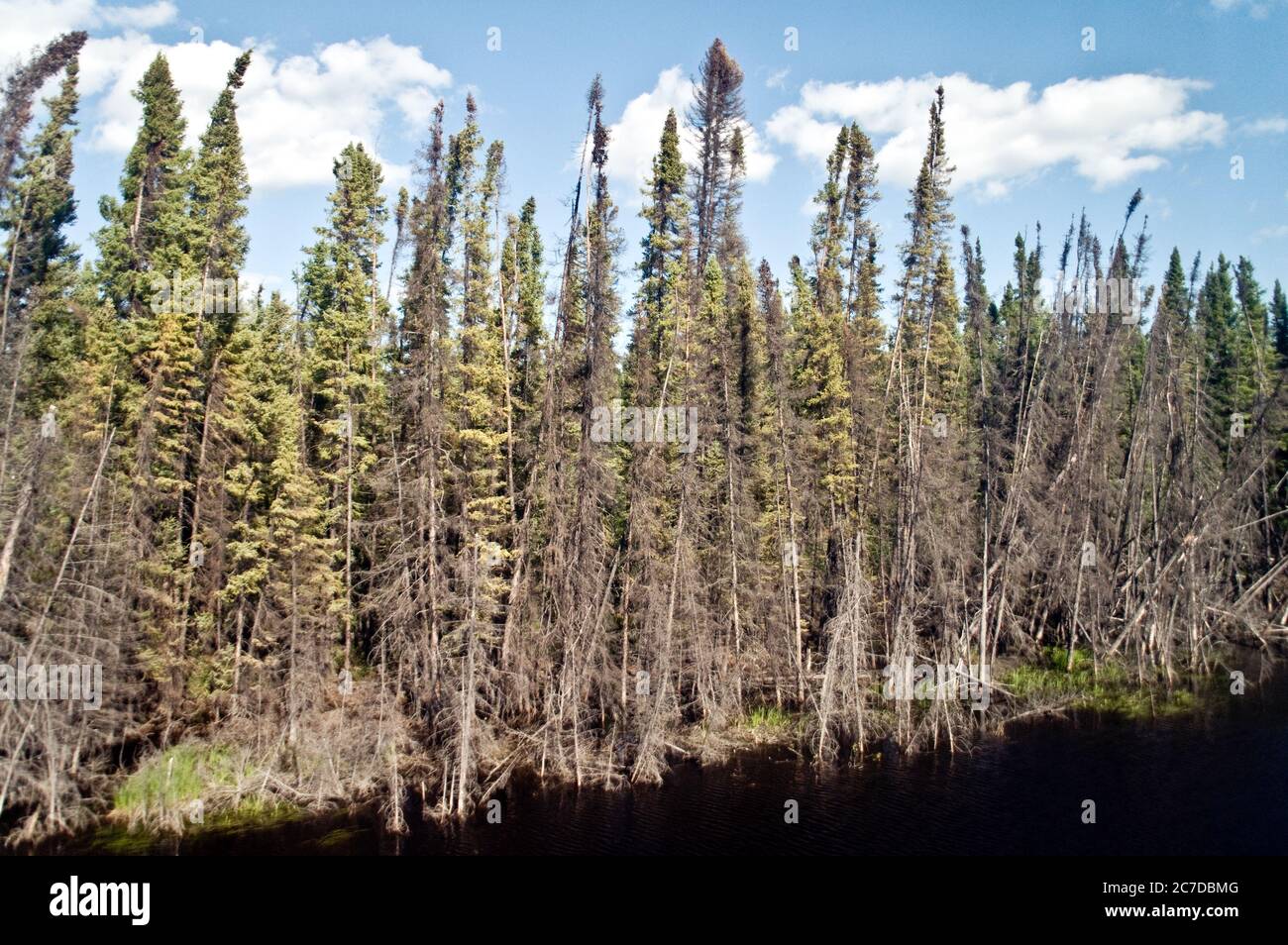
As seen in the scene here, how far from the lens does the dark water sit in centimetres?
2042

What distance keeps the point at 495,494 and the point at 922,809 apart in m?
17.4

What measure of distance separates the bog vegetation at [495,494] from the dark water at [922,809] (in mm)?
1604

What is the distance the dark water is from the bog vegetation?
5.26 feet

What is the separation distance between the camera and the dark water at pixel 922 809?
20422mm

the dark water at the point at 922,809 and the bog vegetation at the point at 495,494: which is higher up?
the bog vegetation at the point at 495,494

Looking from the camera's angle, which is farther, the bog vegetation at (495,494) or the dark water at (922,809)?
the bog vegetation at (495,494)

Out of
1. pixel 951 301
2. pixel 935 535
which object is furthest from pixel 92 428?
pixel 951 301

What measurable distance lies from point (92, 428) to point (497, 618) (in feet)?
47.3

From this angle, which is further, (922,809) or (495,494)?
(495,494)

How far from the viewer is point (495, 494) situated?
29.6 meters

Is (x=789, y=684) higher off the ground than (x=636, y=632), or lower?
lower

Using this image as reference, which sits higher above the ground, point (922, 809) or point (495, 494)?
point (495, 494)

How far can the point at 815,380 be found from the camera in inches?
1316

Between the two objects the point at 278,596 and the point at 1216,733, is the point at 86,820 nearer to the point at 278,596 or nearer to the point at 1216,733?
the point at 278,596
